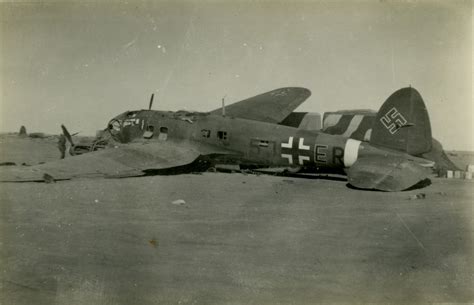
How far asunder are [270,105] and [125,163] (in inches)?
295

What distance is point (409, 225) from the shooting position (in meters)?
6.73

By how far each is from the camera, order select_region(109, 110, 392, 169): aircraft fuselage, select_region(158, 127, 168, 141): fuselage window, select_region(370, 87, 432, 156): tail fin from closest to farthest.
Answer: select_region(370, 87, 432, 156): tail fin < select_region(109, 110, 392, 169): aircraft fuselage < select_region(158, 127, 168, 141): fuselage window

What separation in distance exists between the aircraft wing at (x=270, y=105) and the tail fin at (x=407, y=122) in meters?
5.64

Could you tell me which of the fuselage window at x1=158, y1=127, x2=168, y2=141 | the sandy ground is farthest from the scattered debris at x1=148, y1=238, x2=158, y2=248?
the fuselage window at x1=158, y1=127, x2=168, y2=141

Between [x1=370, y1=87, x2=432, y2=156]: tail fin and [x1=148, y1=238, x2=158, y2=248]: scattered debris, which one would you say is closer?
[x1=148, y1=238, x2=158, y2=248]: scattered debris

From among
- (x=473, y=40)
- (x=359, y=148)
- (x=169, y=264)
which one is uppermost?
(x=473, y=40)

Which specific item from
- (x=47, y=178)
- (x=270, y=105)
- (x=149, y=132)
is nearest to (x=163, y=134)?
(x=149, y=132)

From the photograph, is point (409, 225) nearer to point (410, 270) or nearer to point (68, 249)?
point (410, 270)

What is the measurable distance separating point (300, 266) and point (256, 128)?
8918 millimetres

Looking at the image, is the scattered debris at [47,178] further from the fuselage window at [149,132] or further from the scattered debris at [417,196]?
the scattered debris at [417,196]

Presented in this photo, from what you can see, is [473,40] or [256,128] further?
[256,128]

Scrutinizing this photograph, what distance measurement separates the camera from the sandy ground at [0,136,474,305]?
4289mm

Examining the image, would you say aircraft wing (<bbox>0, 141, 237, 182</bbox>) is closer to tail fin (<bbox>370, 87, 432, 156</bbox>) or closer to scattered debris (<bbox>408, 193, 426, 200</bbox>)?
tail fin (<bbox>370, 87, 432, 156</bbox>)

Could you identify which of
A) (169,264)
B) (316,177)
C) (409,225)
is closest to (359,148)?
(316,177)
